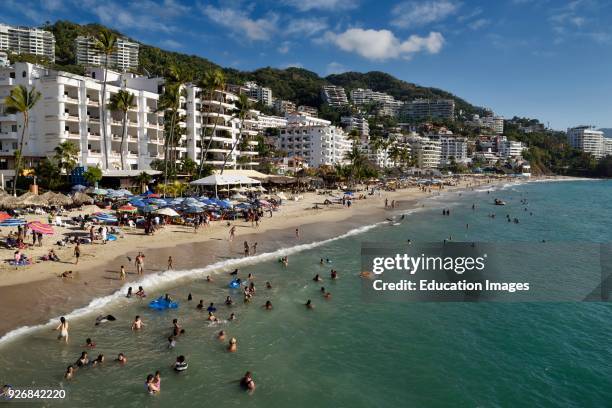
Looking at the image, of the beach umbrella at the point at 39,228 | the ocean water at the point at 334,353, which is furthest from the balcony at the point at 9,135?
the ocean water at the point at 334,353

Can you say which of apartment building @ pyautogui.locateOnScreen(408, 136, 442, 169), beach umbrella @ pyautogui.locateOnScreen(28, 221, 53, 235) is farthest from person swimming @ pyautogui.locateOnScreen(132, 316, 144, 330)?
apartment building @ pyautogui.locateOnScreen(408, 136, 442, 169)

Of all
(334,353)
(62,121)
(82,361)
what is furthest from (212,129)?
(82,361)

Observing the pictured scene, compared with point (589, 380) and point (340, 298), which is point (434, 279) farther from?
point (589, 380)

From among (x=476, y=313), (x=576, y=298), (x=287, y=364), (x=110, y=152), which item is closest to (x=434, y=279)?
(x=476, y=313)

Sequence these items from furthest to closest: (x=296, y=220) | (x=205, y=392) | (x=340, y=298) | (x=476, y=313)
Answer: (x=296, y=220)
(x=340, y=298)
(x=476, y=313)
(x=205, y=392)

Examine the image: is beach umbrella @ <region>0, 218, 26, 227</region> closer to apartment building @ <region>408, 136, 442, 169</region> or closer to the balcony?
the balcony

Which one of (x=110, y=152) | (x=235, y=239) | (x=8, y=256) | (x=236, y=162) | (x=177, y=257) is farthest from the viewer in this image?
(x=236, y=162)

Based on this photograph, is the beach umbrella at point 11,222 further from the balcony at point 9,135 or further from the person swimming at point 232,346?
the balcony at point 9,135
